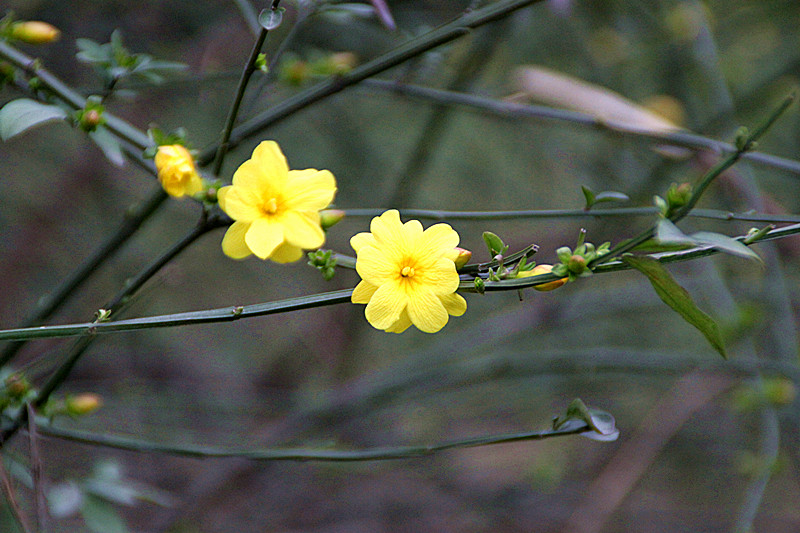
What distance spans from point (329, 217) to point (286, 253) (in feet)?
0.22

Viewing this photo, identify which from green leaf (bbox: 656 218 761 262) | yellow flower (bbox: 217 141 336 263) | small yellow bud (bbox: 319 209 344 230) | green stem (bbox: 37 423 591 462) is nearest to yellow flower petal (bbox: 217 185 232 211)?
yellow flower (bbox: 217 141 336 263)

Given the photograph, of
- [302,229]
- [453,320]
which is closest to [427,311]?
[302,229]

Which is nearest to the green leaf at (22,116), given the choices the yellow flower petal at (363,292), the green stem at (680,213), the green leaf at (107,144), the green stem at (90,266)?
the green leaf at (107,144)

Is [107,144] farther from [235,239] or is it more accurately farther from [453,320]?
[453,320]

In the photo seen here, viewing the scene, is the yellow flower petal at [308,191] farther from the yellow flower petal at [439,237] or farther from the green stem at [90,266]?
the green stem at [90,266]

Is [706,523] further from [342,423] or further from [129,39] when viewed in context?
[129,39]

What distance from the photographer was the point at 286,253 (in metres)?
0.66

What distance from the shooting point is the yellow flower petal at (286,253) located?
0.66 metres

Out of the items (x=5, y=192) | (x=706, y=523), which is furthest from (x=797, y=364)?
(x=5, y=192)

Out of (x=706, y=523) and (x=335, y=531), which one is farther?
(x=706, y=523)

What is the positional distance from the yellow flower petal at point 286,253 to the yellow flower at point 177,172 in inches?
4.9

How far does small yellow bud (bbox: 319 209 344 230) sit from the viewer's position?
2.24 feet

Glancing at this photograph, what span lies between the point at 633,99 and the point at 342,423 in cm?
180

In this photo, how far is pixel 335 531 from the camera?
2.13 meters
